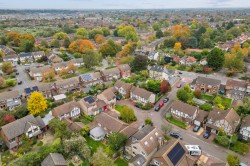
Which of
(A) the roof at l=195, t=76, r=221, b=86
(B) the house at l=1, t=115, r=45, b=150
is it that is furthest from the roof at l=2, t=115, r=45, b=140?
(A) the roof at l=195, t=76, r=221, b=86

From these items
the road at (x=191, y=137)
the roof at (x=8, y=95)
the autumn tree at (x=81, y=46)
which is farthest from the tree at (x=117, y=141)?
the autumn tree at (x=81, y=46)

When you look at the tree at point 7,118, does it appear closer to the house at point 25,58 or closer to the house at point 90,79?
the house at point 90,79

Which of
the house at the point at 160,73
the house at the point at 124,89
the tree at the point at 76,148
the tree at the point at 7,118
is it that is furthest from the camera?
the house at the point at 160,73

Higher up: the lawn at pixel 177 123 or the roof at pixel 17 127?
the roof at pixel 17 127

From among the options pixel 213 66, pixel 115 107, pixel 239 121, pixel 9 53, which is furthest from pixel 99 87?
pixel 9 53

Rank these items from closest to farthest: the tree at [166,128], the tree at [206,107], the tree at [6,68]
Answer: the tree at [166,128] < the tree at [206,107] < the tree at [6,68]

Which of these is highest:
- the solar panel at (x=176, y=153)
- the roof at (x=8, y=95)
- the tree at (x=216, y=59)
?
the tree at (x=216, y=59)
